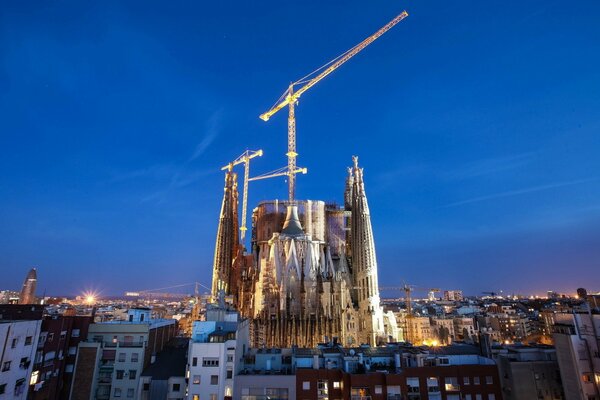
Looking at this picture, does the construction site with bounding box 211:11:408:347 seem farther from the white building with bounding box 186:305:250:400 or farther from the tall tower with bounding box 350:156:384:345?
the white building with bounding box 186:305:250:400

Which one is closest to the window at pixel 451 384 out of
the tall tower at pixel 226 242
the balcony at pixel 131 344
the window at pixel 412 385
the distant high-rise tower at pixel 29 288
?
the window at pixel 412 385

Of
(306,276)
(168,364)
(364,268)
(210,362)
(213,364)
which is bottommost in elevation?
(168,364)

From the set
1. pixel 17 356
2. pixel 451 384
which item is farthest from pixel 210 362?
pixel 451 384

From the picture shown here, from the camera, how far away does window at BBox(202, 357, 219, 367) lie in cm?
3234

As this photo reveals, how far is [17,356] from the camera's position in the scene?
29.4 metres

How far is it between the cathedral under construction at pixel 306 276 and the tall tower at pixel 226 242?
23 centimetres

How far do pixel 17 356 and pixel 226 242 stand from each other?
62.6 m

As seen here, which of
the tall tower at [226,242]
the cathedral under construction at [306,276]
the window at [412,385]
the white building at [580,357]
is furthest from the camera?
the tall tower at [226,242]

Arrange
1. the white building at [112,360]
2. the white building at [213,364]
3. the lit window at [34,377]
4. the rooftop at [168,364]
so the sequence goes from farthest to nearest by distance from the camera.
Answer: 1. the white building at [112,360]
2. the rooftop at [168,364]
3. the white building at [213,364]
4. the lit window at [34,377]

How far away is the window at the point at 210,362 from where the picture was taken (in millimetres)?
32344


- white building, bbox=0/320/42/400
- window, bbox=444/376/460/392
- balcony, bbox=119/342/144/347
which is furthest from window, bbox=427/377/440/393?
white building, bbox=0/320/42/400

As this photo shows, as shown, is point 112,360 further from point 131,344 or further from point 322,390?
point 322,390

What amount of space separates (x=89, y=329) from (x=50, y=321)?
14.3ft

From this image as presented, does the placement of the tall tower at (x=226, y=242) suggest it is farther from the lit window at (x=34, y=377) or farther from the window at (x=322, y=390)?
the window at (x=322, y=390)
